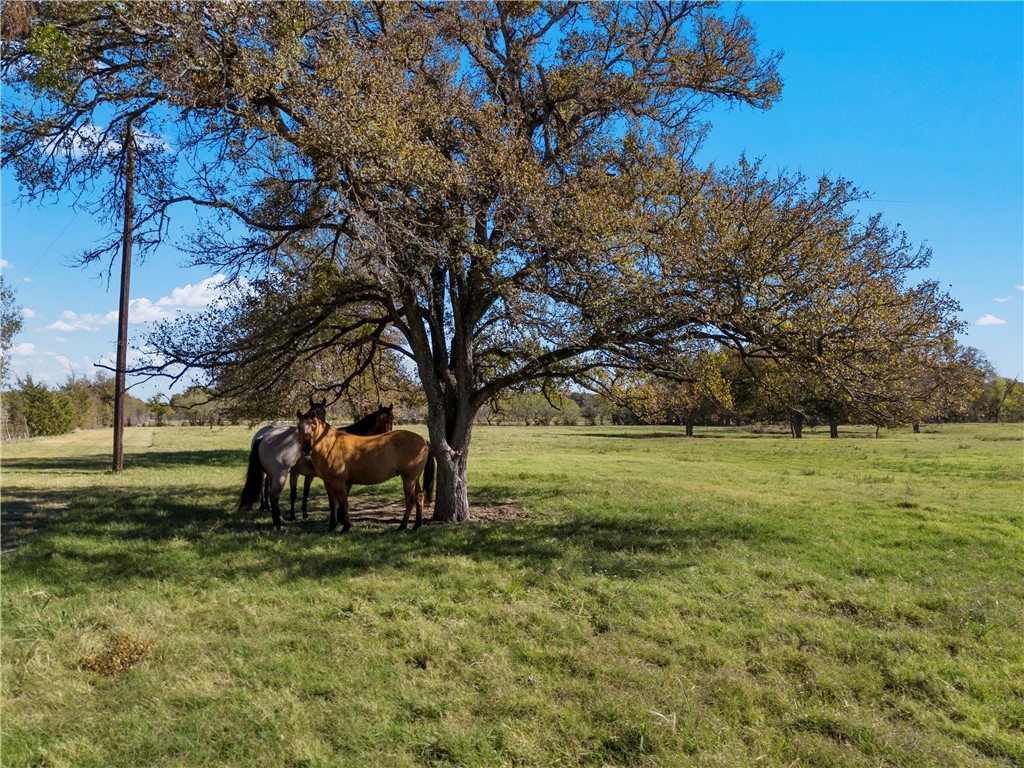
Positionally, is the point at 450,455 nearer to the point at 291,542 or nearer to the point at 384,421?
the point at 384,421

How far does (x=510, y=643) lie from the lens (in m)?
6.00

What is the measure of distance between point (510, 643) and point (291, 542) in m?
5.16

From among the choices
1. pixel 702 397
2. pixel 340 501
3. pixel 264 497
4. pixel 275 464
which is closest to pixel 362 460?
pixel 340 501

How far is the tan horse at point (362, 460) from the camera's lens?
1119 centimetres

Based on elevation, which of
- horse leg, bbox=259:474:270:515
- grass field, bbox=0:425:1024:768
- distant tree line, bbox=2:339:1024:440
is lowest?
grass field, bbox=0:425:1024:768

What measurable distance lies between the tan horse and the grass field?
73 cm

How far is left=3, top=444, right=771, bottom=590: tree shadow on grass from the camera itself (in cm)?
827

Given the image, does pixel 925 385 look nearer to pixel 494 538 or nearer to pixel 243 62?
pixel 494 538

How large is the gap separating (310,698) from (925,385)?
10.2 meters

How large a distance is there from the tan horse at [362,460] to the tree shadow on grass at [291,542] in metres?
0.58

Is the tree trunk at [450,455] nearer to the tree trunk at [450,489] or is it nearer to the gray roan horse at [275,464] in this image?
the tree trunk at [450,489]

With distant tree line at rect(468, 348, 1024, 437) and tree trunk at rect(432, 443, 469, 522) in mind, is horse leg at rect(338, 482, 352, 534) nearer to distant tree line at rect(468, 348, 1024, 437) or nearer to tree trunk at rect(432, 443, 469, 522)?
tree trunk at rect(432, 443, 469, 522)

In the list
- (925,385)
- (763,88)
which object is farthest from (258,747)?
(763,88)

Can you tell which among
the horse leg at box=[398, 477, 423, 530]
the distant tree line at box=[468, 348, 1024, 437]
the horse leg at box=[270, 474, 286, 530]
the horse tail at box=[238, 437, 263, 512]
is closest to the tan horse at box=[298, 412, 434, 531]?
the horse leg at box=[398, 477, 423, 530]
